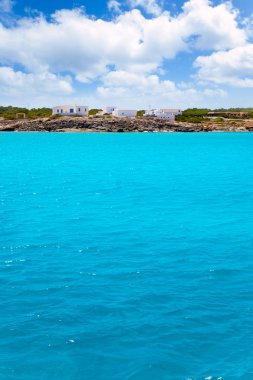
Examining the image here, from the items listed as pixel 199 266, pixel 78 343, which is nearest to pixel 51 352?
pixel 78 343

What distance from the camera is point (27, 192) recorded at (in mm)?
42594

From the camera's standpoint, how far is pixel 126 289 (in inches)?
685

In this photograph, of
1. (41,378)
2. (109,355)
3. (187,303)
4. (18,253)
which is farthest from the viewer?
(18,253)

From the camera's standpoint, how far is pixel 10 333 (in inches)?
547

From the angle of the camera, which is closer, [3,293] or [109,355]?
[109,355]

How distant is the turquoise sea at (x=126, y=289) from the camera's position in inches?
489

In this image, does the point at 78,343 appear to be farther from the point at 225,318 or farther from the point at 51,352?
the point at 225,318

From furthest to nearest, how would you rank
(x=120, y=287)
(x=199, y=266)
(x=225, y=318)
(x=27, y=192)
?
(x=27, y=192), (x=199, y=266), (x=120, y=287), (x=225, y=318)

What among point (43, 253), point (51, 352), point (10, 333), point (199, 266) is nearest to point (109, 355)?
point (51, 352)

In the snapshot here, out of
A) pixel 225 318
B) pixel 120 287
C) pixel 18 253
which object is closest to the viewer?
pixel 225 318

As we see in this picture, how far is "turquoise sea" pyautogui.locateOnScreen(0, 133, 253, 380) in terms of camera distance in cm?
1242

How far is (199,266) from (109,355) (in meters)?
8.69

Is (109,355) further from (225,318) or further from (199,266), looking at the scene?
(199,266)

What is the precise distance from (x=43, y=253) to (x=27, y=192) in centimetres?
2118
